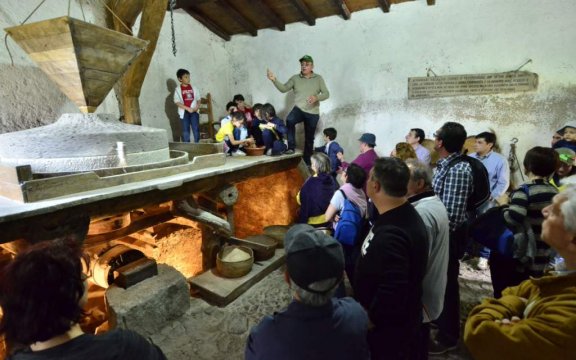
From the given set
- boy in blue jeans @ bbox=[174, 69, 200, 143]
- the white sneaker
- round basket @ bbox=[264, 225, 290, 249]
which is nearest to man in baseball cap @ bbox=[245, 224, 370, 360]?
round basket @ bbox=[264, 225, 290, 249]

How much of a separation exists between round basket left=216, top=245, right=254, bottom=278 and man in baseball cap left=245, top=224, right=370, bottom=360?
3388 mm

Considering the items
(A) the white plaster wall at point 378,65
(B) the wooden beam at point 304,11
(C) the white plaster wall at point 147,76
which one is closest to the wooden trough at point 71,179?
(C) the white plaster wall at point 147,76

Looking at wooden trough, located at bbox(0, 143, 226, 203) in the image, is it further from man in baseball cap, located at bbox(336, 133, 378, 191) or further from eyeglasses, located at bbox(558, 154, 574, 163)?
eyeglasses, located at bbox(558, 154, 574, 163)

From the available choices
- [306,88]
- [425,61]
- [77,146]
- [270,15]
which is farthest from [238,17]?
[77,146]

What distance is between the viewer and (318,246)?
140 centimetres

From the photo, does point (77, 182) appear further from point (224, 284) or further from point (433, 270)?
point (433, 270)

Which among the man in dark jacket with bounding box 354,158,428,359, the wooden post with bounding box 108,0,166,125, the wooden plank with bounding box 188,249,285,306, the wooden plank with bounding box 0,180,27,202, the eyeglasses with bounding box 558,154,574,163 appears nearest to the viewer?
the man in dark jacket with bounding box 354,158,428,359

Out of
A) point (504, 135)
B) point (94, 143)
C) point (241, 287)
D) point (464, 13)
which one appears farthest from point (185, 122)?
point (504, 135)

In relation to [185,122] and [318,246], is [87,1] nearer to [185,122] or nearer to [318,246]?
[185,122]

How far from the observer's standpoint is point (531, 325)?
4.16ft

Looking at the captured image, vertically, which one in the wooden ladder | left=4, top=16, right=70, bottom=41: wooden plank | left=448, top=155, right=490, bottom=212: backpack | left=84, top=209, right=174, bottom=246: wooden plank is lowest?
left=84, top=209, right=174, bottom=246: wooden plank

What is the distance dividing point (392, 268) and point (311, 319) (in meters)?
0.72

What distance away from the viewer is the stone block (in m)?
3.55

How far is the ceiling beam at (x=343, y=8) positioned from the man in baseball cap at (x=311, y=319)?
7615 millimetres
